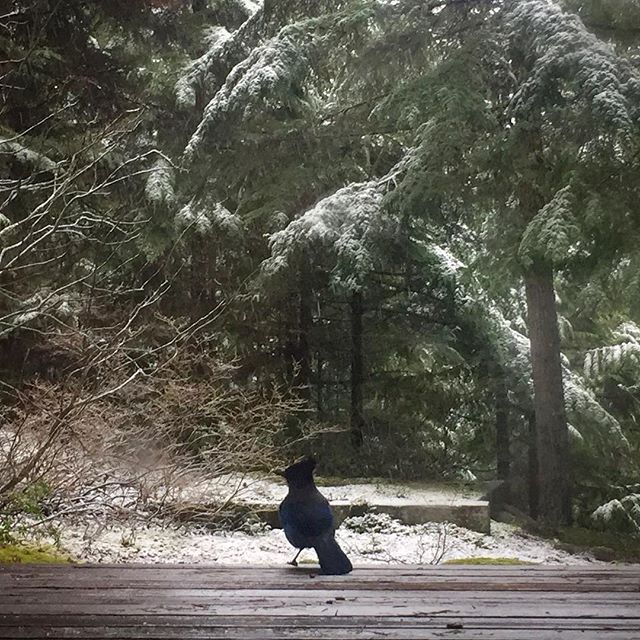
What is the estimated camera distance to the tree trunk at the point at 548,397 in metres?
4.84

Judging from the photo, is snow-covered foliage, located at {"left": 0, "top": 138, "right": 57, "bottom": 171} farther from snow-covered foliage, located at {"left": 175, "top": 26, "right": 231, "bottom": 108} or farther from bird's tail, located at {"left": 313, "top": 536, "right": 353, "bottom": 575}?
bird's tail, located at {"left": 313, "top": 536, "right": 353, "bottom": 575}

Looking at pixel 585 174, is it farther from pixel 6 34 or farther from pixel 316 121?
pixel 6 34

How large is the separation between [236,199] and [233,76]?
117 cm

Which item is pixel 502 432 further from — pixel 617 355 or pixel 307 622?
pixel 307 622

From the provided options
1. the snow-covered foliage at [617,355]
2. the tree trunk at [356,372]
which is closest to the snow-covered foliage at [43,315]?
the tree trunk at [356,372]

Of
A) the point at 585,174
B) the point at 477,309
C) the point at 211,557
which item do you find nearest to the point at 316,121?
the point at 477,309

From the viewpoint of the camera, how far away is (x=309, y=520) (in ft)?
8.34

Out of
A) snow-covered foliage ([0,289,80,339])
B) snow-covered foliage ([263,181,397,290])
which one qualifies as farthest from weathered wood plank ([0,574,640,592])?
snow-covered foliage ([263,181,397,290])

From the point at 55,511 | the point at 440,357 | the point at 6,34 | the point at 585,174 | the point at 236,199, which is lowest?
the point at 55,511

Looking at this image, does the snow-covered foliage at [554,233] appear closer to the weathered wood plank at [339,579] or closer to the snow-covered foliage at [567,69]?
the snow-covered foliage at [567,69]

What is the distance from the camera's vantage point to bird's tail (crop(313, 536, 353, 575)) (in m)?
2.41

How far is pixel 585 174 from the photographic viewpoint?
4230 millimetres

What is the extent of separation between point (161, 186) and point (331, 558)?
360 centimetres

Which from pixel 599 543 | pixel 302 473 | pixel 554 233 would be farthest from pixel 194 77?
pixel 599 543
